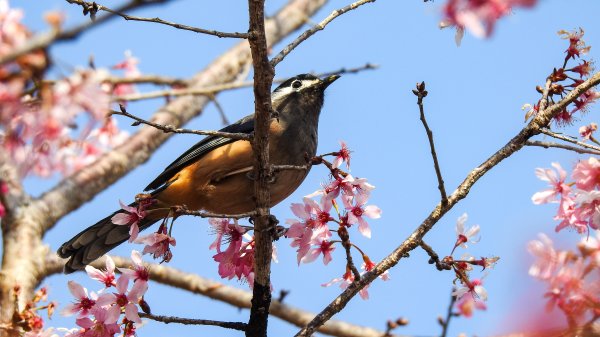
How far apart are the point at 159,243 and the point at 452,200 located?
1.53 m

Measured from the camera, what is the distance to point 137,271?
12.6ft

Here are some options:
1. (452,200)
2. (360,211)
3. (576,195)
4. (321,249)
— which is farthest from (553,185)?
(321,249)

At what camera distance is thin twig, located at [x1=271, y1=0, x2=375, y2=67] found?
3.68 m

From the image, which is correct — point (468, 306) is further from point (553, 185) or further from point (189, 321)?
point (189, 321)

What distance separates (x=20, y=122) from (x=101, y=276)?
1389mm

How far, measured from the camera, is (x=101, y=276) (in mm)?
3906

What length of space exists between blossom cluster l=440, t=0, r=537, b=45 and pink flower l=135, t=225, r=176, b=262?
7.09 ft

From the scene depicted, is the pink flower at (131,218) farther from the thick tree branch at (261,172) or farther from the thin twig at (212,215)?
the thick tree branch at (261,172)

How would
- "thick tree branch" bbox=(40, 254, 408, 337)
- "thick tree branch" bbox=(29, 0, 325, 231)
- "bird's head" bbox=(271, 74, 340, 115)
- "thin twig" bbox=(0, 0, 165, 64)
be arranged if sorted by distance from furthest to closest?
1. "thick tree branch" bbox=(29, 0, 325, 231)
2. "thick tree branch" bbox=(40, 254, 408, 337)
3. "bird's head" bbox=(271, 74, 340, 115)
4. "thin twig" bbox=(0, 0, 165, 64)

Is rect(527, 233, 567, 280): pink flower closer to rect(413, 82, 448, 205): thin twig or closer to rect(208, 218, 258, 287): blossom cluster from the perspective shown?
rect(413, 82, 448, 205): thin twig

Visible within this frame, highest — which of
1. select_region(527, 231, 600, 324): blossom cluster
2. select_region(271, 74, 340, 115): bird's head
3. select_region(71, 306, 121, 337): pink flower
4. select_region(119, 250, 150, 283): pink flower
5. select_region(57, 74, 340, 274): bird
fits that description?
select_region(271, 74, 340, 115): bird's head

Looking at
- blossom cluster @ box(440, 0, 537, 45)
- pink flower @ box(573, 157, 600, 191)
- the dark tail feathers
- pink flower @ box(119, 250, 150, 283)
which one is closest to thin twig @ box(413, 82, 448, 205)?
pink flower @ box(573, 157, 600, 191)

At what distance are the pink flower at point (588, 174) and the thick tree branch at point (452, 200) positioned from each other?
34 centimetres

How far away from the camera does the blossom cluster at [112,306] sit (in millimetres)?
3709
